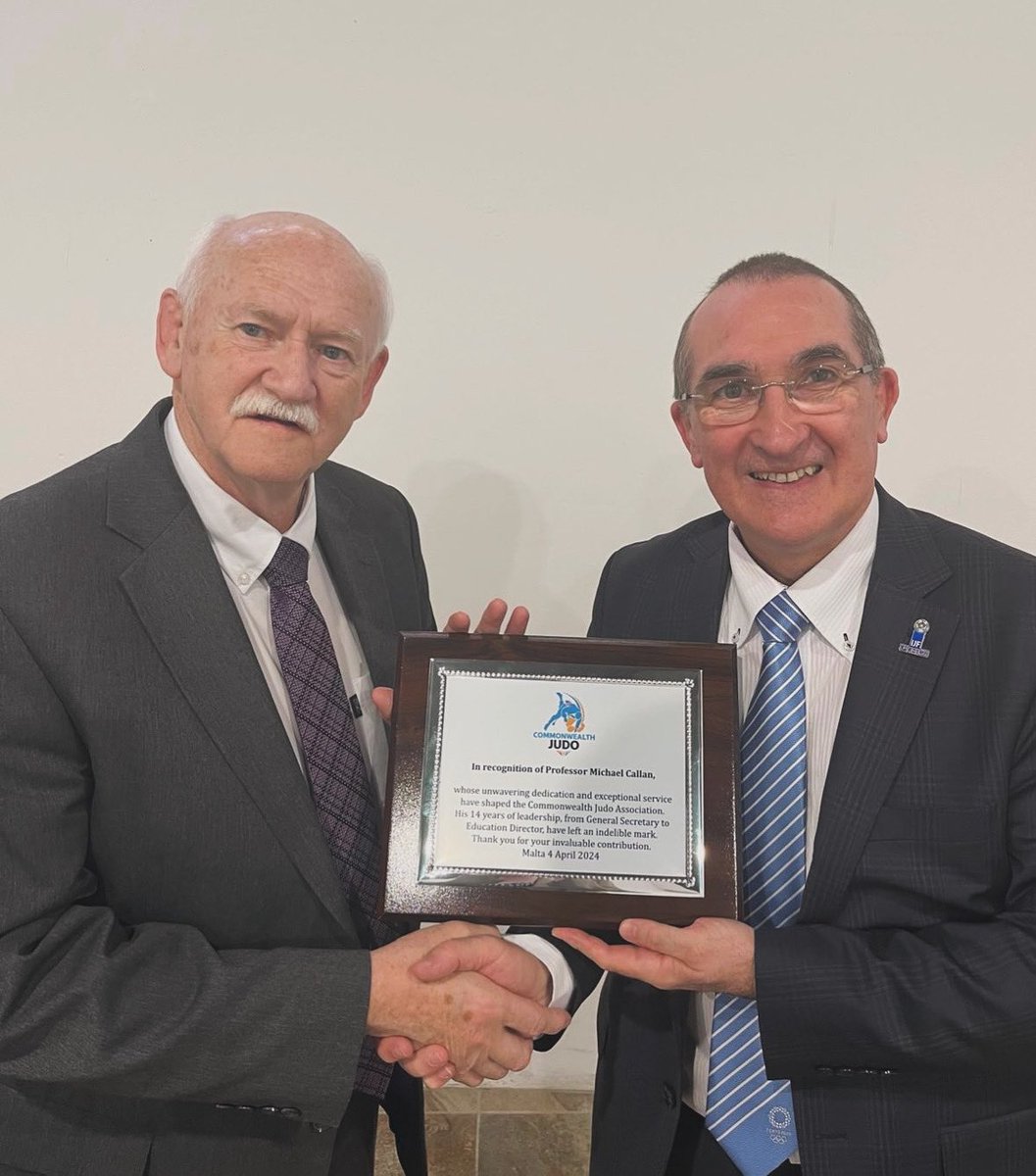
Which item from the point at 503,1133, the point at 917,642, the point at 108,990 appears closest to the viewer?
the point at 108,990

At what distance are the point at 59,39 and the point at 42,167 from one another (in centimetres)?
34

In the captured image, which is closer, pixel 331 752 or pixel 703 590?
pixel 331 752

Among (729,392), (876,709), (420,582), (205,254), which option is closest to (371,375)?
(205,254)

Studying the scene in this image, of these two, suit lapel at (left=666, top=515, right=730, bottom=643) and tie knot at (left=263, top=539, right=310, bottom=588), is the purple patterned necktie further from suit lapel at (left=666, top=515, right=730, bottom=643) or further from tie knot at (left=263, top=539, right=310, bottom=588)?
suit lapel at (left=666, top=515, right=730, bottom=643)

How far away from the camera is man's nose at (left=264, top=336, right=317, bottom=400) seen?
1649mm

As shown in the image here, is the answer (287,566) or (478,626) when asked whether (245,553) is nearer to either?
(287,566)

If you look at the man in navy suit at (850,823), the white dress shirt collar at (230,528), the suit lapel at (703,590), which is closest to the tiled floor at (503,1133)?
the man in navy suit at (850,823)

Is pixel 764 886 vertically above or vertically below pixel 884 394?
below

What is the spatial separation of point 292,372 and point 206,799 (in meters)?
0.71

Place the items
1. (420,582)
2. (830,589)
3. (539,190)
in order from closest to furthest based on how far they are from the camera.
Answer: (830,589) → (420,582) → (539,190)

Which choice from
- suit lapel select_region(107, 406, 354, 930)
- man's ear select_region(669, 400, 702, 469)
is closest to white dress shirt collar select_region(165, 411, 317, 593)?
suit lapel select_region(107, 406, 354, 930)

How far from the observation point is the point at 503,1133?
9.50 feet

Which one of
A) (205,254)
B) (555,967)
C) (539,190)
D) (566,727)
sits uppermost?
(539,190)

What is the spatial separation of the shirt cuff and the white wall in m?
1.42
